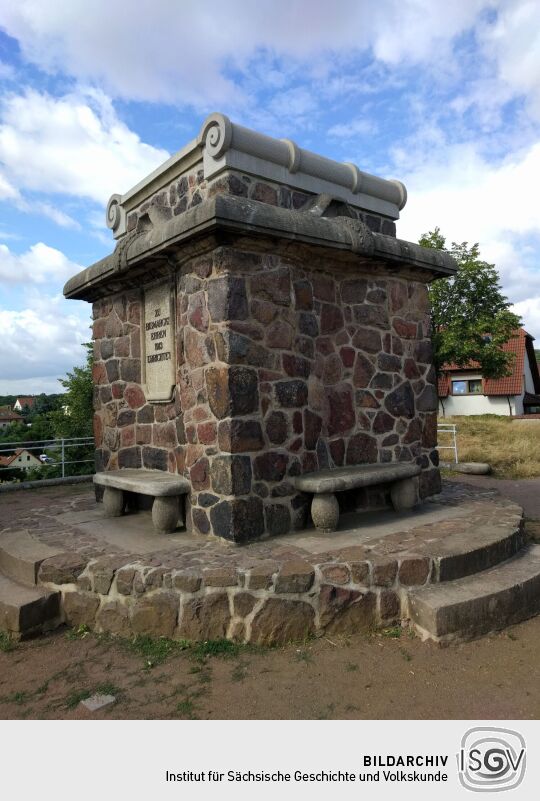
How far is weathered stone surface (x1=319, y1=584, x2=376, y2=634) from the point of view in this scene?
11.9 ft

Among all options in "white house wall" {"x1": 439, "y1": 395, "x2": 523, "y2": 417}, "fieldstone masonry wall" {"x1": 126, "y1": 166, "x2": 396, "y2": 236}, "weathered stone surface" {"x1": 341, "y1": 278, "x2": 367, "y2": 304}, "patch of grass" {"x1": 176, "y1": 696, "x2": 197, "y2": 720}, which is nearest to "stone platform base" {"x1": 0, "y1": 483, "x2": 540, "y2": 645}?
"patch of grass" {"x1": 176, "y1": 696, "x2": 197, "y2": 720}

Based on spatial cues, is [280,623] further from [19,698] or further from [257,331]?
[257,331]

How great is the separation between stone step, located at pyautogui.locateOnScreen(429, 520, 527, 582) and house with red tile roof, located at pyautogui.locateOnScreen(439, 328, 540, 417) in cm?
2469

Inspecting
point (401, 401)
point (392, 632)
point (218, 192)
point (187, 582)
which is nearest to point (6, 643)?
point (187, 582)

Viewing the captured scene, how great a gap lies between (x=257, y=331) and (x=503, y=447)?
12016mm

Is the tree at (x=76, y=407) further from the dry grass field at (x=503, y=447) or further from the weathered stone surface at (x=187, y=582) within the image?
the weathered stone surface at (x=187, y=582)

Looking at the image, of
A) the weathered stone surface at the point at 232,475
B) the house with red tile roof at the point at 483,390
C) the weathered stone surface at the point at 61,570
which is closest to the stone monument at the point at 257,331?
the weathered stone surface at the point at 232,475

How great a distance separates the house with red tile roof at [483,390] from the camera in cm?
2833

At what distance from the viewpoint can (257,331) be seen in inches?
180

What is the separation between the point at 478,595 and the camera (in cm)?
367

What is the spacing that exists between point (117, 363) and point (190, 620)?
3.49 metres

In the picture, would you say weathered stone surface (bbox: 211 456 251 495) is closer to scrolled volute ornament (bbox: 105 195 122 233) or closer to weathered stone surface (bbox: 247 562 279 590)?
weathered stone surface (bbox: 247 562 279 590)

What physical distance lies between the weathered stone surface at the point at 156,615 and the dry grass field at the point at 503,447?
30.9ft
